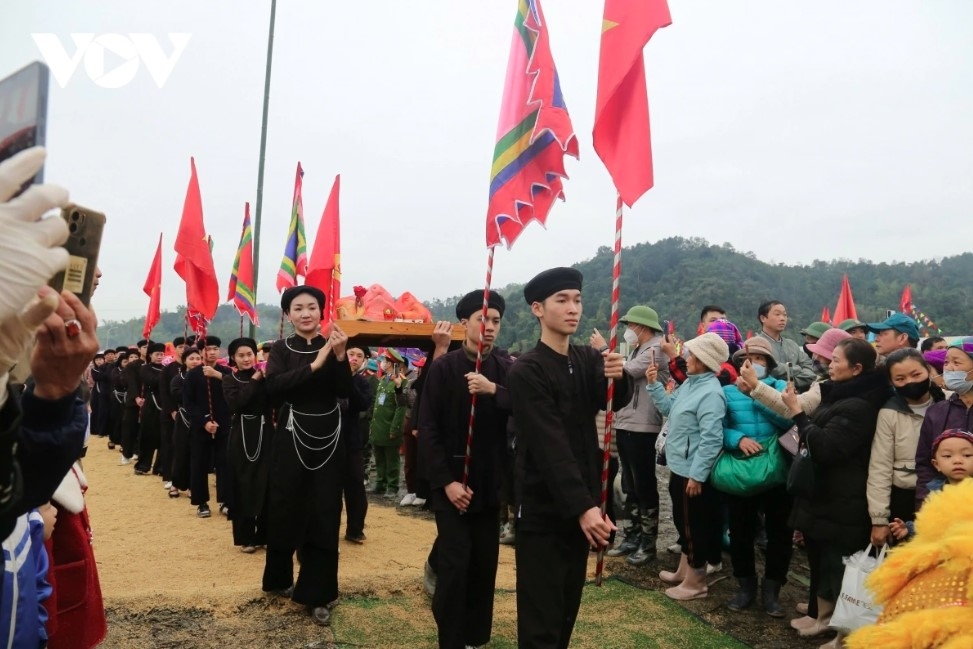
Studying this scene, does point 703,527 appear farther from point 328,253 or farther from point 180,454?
point 180,454

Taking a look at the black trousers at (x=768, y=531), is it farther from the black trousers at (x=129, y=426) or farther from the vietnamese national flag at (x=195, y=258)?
the black trousers at (x=129, y=426)

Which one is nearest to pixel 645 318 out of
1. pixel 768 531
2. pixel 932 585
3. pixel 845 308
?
pixel 768 531

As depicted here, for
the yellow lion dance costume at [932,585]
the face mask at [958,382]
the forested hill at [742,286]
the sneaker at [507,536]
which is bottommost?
the sneaker at [507,536]

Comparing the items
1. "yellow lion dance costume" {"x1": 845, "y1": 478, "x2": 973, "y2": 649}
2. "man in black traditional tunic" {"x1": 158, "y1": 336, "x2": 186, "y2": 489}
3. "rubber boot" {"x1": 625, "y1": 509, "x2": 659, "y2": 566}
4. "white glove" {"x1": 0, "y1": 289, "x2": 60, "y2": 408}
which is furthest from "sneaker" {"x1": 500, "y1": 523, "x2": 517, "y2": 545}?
"white glove" {"x1": 0, "y1": 289, "x2": 60, "y2": 408}

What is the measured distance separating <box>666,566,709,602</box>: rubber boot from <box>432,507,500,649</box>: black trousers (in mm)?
1594

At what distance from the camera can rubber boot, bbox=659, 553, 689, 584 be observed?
524cm

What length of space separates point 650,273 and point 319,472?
153 ft

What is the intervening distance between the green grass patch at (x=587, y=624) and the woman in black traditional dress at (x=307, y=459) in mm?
273

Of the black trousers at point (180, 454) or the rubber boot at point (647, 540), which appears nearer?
the rubber boot at point (647, 540)

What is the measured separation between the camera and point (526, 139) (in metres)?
4.41

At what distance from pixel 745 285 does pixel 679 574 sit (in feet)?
140

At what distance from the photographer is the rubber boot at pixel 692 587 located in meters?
4.99

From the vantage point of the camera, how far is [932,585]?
8.29ft

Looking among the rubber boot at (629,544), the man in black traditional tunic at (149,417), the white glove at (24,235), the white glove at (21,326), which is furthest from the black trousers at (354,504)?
the man in black traditional tunic at (149,417)
